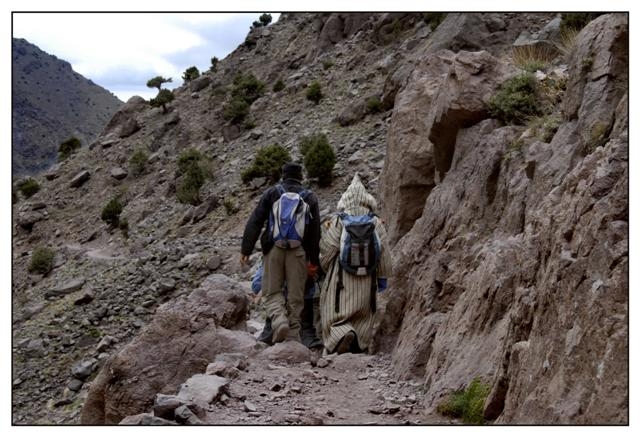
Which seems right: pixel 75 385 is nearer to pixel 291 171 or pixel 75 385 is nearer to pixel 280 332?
pixel 280 332

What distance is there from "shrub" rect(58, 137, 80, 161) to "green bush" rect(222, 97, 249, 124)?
48.2 feet

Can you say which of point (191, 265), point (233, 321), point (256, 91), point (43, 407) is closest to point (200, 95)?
point (256, 91)

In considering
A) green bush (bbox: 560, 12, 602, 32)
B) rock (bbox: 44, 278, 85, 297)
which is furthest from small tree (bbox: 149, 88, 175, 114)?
green bush (bbox: 560, 12, 602, 32)

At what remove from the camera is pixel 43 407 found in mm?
12055

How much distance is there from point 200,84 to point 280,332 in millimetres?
40192

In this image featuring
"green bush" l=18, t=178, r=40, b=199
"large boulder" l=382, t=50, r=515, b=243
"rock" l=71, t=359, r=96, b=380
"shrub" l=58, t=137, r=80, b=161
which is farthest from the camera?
"shrub" l=58, t=137, r=80, b=161

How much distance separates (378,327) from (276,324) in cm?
118

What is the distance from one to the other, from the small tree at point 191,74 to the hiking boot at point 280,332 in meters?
45.0

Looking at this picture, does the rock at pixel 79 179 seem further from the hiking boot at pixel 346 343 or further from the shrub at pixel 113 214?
the hiking boot at pixel 346 343

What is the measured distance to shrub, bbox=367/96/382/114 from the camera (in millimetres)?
24672

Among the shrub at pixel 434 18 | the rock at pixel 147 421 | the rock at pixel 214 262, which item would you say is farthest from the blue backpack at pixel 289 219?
the shrub at pixel 434 18

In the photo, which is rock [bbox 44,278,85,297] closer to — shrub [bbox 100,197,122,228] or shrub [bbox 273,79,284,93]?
shrub [bbox 100,197,122,228]

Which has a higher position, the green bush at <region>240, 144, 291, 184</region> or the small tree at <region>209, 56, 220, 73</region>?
the small tree at <region>209, 56, 220, 73</region>

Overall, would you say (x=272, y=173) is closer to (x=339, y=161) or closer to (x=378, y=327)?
(x=339, y=161)
